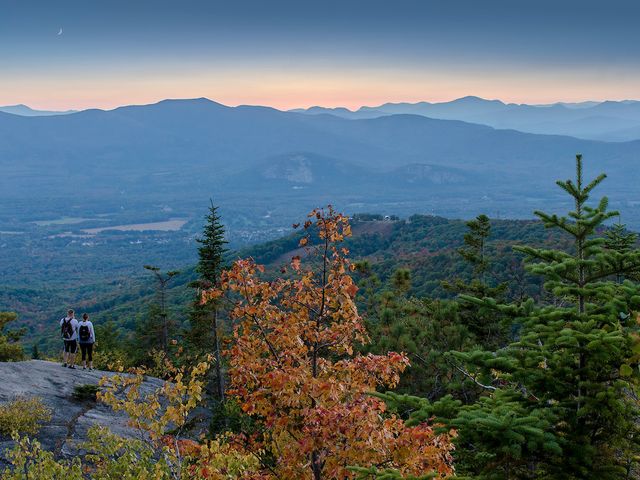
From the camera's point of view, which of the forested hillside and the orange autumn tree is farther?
the forested hillside

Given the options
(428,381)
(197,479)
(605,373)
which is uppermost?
(605,373)

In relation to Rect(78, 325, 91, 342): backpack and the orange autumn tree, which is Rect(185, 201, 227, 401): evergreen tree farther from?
the orange autumn tree

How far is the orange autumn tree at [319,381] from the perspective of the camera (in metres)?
8.40

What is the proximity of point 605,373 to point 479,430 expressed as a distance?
1.80m

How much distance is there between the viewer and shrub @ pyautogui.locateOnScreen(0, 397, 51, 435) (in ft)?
49.6

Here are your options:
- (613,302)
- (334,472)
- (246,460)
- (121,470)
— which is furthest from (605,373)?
(121,470)

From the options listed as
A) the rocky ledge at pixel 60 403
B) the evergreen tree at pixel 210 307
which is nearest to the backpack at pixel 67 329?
the rocky ledge at pixel 60 403

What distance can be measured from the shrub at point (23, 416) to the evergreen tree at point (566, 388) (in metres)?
12.1

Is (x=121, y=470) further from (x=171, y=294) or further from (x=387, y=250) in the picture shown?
(x=387, y=250)

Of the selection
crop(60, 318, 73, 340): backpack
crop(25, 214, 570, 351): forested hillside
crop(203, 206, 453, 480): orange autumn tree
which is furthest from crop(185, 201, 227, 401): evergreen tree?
crop(25, 214, 570, 351): forested hillside

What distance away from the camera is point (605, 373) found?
7047 millimetres

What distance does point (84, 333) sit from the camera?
20906mm

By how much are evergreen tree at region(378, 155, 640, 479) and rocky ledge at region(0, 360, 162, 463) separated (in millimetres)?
11749

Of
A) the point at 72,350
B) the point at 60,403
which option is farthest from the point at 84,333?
the point at 60,403
